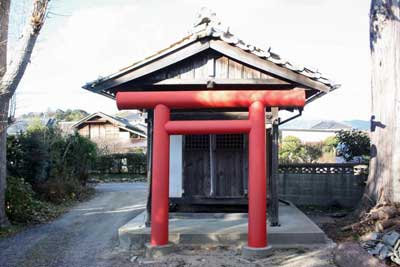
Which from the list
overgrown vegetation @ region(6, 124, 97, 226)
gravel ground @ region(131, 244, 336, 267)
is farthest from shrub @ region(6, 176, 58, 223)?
gravel ground @ region(131, 244, 336, 267)

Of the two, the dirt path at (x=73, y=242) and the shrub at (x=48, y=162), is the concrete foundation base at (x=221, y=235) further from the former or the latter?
the shrub at (x=48, y=162)

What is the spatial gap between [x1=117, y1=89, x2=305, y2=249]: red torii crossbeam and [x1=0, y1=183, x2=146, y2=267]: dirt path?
114 centimetres

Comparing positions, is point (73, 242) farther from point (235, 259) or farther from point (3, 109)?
point (235, 259)

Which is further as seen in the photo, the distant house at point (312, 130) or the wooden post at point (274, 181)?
the distant house at point (312, 130)

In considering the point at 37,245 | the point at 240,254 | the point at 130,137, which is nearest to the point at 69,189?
the point at 37,245

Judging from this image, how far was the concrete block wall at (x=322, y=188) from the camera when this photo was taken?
12.4 m

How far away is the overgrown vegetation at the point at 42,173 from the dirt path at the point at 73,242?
29.0 inches

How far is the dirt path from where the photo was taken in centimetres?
712

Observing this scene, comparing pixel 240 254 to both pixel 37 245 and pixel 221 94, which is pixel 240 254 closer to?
pixel 221 94

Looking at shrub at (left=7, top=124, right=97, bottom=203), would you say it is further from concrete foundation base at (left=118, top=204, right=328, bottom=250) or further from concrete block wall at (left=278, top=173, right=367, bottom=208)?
concrete block wall at (left=278, top=173, right=367, bottom=208)

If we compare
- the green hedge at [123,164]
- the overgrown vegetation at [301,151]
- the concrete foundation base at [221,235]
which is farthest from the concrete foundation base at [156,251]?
the green hedge at [123,164]

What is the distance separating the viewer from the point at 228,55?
8.10m

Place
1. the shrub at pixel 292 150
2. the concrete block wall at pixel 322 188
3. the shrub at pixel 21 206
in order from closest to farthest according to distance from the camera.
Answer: the shrub at pixel 21 206 < the concrete block wall at pixel 322 188 < the shrub at pixel 292 150

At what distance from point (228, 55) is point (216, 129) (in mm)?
1632
